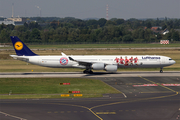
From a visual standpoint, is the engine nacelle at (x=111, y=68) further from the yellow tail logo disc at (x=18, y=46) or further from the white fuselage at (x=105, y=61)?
the yellow tail logo disc at (x=18, y=46)

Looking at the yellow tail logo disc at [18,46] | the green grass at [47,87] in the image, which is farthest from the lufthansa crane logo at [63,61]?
the yellow tail logo disc at [18,46]

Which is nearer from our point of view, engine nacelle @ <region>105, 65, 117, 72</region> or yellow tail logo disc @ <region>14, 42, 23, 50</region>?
engine nacelle @ <region>105, 65, 117, 72</region>

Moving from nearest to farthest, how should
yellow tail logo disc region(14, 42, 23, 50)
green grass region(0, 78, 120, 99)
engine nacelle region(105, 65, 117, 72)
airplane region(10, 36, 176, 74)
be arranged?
green grass region(0, 78, 120, 99)
engine nacelle region(105, 65, 117, 72)
airplane region(10, 36, 176, 74)
yellow tail logo disc region(14, 42, 23, 50)

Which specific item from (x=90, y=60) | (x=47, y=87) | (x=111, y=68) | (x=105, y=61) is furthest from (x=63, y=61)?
(x=47, y=87)

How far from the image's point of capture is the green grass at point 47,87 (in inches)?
1480

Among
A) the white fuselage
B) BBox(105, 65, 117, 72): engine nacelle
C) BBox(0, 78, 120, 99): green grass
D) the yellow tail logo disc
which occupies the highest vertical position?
the yellow tail logo disc

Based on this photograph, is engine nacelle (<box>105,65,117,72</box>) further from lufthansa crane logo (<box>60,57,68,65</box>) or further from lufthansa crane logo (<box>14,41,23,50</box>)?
lufthansa crane logo (<box>14,41,23,50</box>)

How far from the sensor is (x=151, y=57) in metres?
59.1

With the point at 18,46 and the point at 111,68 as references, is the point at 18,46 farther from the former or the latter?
the point at 111,68

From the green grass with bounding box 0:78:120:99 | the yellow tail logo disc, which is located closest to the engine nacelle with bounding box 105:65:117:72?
the green grass with bounding box 0:78:120:99

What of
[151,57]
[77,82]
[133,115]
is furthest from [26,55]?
[133,115]

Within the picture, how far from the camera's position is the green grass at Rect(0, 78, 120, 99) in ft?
123

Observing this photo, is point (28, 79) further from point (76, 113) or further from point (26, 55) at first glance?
point (76, 113)

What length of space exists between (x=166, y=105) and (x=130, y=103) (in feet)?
14.8
